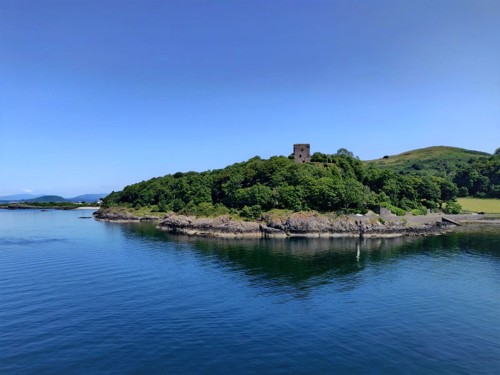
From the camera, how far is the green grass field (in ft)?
493

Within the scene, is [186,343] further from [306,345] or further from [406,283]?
[406,283]

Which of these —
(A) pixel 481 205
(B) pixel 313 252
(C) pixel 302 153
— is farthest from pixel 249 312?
(A) pixel 481 205

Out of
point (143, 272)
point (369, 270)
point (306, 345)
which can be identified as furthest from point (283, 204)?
point (306, 345)

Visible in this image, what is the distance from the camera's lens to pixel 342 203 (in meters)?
112

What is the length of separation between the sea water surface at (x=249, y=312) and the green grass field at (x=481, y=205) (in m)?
86.9

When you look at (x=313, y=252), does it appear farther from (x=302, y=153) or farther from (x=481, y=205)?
(x=481, y=205)

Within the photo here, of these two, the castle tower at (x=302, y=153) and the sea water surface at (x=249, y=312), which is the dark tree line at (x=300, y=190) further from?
the sea water surface at (x=249, y=312)

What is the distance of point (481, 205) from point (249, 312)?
15932cm

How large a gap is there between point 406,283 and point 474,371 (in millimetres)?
26359

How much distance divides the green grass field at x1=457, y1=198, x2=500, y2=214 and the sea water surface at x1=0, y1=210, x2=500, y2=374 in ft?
285

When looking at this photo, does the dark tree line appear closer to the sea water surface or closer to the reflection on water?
the reflection on water

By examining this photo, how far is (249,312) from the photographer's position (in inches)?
1618

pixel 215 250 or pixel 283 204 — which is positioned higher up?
pixel 283 204

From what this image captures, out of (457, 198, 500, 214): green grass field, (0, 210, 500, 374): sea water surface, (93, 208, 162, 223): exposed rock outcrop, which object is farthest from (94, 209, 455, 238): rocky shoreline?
(93, 208, 162, 223): exposed rock outcrop
